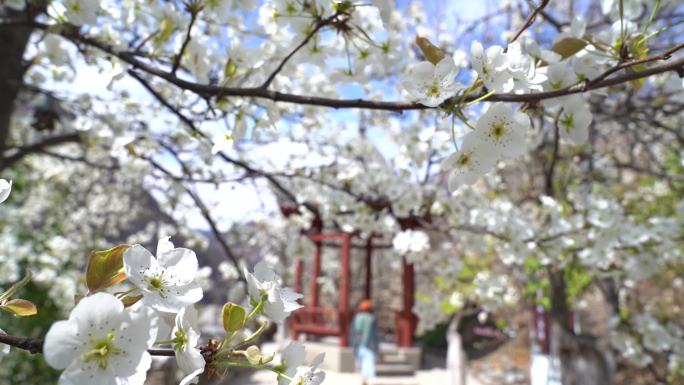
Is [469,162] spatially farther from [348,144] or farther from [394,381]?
[394,381]

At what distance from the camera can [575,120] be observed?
111 centimetres

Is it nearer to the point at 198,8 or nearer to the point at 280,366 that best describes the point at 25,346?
the point at 280,366

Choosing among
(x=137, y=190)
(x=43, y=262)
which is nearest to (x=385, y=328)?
(x=137, y=190)

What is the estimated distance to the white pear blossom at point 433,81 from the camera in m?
0.88

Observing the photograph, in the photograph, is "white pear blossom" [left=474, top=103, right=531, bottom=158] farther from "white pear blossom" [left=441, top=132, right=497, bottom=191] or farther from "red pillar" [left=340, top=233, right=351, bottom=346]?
"red pillar" [left=340, top=233, right=351, bottom=346]

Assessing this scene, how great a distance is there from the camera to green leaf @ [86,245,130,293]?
649 mm

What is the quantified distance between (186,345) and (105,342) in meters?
0.10

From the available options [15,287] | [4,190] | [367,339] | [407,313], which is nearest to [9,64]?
[4,190]

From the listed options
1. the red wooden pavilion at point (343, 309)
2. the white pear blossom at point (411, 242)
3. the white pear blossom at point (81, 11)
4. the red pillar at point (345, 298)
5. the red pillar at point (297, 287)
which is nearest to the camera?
the white pear blossom at point (81, 11)

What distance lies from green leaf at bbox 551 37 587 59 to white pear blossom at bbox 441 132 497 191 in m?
0.30

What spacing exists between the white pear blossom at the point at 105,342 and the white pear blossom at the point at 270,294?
0.73ft

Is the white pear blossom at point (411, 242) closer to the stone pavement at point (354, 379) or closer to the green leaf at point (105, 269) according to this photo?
the green leaf at point (105, 269)

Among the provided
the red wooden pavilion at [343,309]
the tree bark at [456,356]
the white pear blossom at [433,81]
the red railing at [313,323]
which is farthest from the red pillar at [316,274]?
the white pear blossom at [433,81]

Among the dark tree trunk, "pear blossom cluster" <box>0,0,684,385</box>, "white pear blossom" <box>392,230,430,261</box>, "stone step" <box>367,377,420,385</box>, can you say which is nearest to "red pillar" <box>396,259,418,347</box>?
"stone step" <box>367,377,420,385</box>
